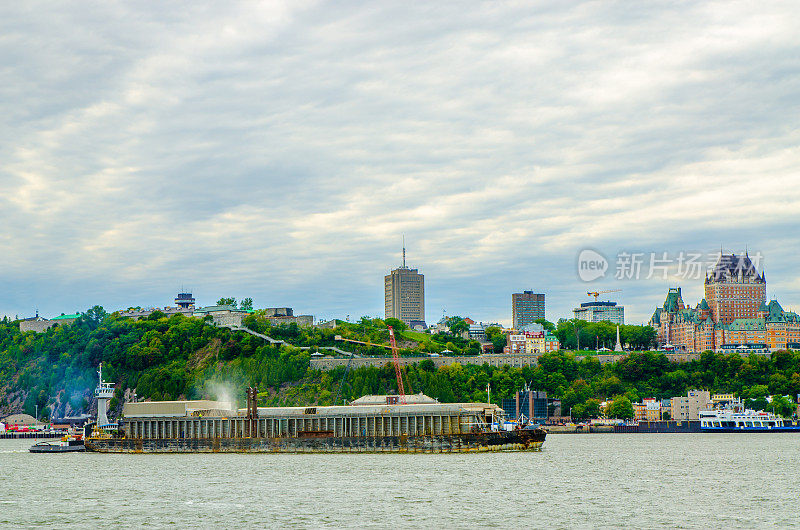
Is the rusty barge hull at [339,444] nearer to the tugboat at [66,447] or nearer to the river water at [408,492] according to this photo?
the river water at [408,492]

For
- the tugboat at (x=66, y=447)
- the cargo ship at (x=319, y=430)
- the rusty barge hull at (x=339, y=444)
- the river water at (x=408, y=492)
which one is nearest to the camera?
the river water at (x=408, y=492)

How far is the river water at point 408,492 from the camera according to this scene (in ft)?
235

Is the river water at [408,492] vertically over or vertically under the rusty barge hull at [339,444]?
under

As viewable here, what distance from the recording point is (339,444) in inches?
5709

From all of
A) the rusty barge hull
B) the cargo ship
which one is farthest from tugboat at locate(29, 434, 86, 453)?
the rusty barge hull

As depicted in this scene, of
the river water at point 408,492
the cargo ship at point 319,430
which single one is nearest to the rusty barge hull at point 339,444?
the cargo ship at point 319,430

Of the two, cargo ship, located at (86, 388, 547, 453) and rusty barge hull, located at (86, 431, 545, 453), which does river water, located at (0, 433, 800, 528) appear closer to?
rusty barge hull, located at (86, 431, 545, 453)

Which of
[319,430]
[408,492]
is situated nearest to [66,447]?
[319,430]

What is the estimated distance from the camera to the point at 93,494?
8988cm

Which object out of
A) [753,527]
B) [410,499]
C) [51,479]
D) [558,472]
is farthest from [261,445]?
[753,527]

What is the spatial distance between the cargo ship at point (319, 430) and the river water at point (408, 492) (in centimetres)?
497

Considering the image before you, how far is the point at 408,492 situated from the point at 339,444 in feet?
192

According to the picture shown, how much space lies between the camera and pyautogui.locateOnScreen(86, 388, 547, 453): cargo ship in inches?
5541

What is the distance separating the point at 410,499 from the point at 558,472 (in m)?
30.5
